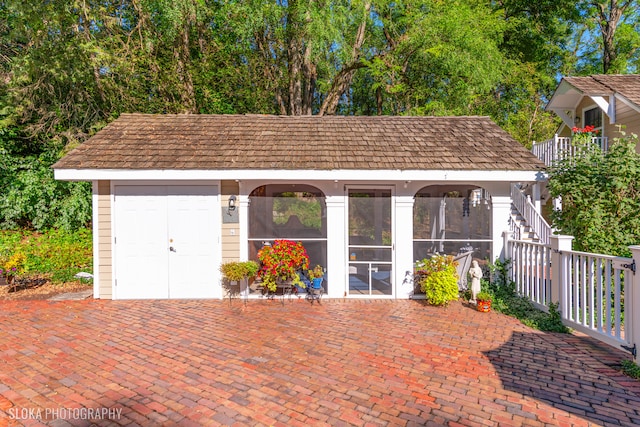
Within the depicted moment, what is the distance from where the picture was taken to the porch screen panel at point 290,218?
Answer: 760 cm

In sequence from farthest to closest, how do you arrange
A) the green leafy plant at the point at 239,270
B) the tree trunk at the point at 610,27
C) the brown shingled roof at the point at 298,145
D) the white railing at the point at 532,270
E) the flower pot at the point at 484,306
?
the tree trunk at the point at 610,27 < the brown shingled roof at the point at 298,145 < the green leafy plant at the point at 239,270 < the flower pot at the point at 484,306 < the white railing at the point at 532,270

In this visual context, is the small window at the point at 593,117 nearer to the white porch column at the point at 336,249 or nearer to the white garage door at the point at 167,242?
the white porch column at the point at 336,249

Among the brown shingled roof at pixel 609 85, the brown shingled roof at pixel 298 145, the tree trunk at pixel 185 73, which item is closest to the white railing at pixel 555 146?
the brown shingled roof at pixel 609 85

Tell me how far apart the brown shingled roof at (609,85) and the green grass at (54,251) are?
16647mm

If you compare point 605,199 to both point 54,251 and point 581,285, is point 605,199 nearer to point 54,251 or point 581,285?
point 581,285

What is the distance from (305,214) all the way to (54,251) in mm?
7730

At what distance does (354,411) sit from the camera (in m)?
3.37

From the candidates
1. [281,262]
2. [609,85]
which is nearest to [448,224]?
[281,262]

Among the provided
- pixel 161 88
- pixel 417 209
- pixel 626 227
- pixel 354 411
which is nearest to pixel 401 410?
pixel 354 411

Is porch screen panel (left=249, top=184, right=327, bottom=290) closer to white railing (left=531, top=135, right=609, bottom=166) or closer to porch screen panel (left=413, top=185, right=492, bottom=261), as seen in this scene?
porch screen panel (left=413, top=185, right=492, bottom=261)

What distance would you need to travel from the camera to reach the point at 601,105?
12258 millimetres

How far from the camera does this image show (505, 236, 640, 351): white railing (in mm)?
4355

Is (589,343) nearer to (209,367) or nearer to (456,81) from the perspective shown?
(209,367)

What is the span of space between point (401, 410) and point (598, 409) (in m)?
1.87
